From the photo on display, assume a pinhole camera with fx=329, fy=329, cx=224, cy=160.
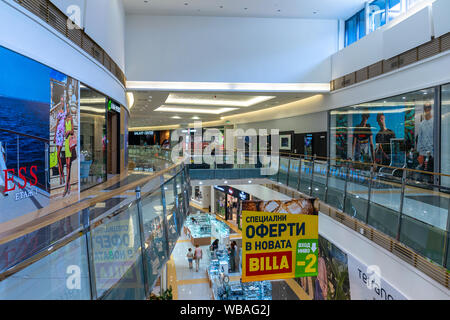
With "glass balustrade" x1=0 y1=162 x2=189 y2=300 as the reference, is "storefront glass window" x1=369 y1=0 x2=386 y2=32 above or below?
above

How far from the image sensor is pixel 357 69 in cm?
1336

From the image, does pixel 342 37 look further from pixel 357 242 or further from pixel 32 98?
pixel 32 98

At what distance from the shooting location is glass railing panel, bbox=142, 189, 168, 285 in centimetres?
329

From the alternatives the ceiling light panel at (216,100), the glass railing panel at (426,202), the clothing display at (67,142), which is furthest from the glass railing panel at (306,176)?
the ceiling light panel at (216,100)

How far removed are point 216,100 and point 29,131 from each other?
1590cm

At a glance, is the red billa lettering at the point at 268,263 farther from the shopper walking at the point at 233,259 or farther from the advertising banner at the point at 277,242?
the shopper walking at the point at 233,259

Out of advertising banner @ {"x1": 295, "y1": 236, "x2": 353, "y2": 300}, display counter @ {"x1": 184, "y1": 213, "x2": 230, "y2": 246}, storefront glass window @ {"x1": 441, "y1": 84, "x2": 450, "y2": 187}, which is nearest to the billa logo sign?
advertising banner @ {"x1": 295, "y1": 236, "x2": 353, "y2": 300}

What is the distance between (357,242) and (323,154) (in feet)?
32.1

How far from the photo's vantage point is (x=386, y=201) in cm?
614

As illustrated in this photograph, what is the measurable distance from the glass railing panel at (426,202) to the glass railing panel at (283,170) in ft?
22.5

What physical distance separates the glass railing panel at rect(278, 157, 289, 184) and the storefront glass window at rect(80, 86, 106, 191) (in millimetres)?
6617

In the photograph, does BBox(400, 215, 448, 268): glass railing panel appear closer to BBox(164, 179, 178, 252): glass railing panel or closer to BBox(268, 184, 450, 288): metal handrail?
BBox(268, 184, 450, 288): metal handrail

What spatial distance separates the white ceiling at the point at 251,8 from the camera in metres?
13.3
